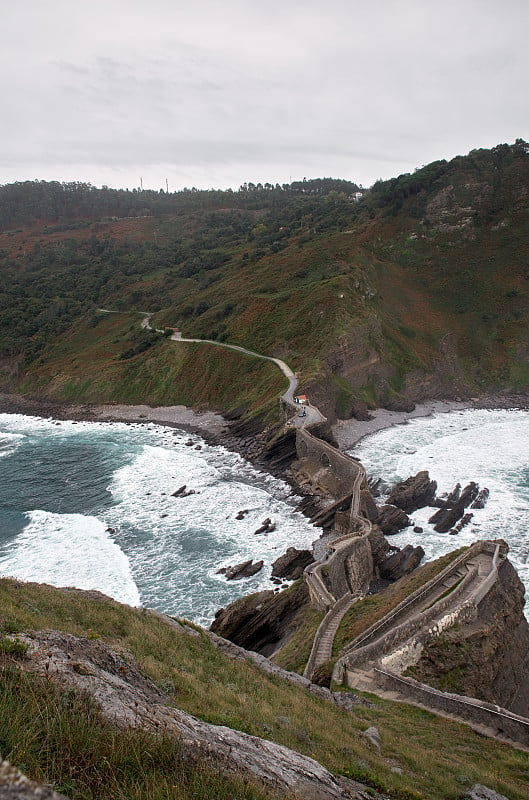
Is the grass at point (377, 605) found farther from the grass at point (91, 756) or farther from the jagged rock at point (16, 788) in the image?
the jagged rock at point (16, 788)

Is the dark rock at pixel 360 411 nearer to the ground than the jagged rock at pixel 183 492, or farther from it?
farther from it

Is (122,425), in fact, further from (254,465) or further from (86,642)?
(86,642)

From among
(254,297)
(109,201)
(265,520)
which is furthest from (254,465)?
(109,201)

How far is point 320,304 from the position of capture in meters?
72.9

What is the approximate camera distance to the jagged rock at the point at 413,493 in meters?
40.5

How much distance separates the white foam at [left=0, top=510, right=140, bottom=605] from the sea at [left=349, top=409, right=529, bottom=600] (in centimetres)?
1899

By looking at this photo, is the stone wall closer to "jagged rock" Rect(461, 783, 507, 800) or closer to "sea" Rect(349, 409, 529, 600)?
"sea" Rect(349, 409, 529, 600)

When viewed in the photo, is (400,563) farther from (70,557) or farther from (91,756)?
(91,756)

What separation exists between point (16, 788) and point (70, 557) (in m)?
35.0

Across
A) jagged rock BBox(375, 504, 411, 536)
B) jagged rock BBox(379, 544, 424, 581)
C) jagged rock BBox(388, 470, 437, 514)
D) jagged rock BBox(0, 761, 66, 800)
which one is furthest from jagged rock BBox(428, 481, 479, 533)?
jagged rock BBox(0, 761, 66, 800)

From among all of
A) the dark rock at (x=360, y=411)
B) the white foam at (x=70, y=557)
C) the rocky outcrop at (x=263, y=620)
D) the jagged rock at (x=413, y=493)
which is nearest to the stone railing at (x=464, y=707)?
the rocky outcrop at (x=263, y=620)

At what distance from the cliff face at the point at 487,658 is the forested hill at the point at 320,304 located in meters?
37.8

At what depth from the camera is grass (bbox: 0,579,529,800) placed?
10.1 m

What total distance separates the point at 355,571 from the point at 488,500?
18050mm
